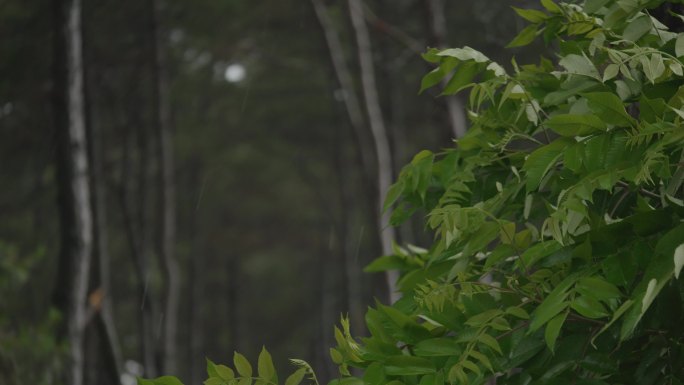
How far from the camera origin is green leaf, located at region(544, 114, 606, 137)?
8.29 ft

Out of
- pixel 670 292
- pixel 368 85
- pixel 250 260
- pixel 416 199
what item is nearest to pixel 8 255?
pixel 368 85

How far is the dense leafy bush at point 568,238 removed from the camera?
8.03 ft

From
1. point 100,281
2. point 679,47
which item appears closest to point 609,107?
point 679,47

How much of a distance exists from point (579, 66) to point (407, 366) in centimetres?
91

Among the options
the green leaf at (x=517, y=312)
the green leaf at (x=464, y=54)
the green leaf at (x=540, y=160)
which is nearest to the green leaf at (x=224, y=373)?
the green leaf at (x=517, y=312)

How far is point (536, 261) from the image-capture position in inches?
106

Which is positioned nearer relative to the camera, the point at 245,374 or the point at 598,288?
the point at 598,288

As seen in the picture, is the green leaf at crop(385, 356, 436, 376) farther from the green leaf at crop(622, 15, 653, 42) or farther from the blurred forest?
the blurred forest

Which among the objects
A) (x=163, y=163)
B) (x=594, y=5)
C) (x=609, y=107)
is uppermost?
(x=163, y=163)

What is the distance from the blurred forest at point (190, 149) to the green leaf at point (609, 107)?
22.3 ft

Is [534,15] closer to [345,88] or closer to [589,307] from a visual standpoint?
[589,307]

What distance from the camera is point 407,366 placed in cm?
265

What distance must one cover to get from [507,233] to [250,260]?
1253 inches

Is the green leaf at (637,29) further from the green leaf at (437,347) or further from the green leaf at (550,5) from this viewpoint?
the green leaf at (437,347)
